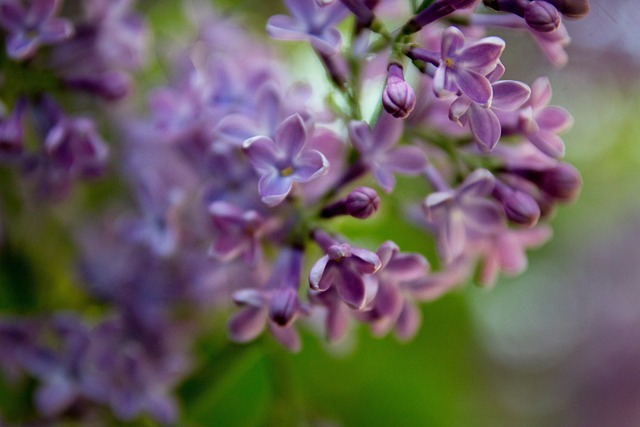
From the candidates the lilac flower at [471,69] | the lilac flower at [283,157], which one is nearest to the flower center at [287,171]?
the lilac flower at [283,157]

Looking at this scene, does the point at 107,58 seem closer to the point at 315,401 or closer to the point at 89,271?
the point at 89,271

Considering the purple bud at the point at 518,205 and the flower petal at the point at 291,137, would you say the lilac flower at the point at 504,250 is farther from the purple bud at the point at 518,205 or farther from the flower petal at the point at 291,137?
the flower petal at the point at 291,137

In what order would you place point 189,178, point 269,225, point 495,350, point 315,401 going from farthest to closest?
point 495,350
point 315,401
point 189,178
point 269,225

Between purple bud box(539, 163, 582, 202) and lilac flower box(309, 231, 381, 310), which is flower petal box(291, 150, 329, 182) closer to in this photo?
lilac flower box(309, 231, 381, 310)

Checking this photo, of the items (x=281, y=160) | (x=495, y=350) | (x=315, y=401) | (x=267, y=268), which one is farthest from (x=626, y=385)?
(x=281, y=160)

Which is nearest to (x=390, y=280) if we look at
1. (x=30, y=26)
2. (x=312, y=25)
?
(x=312, y=25)

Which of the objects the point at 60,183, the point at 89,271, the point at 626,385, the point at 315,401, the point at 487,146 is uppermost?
the point at 487,146

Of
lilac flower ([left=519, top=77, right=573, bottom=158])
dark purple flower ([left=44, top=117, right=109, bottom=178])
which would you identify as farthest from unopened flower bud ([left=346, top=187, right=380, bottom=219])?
dark purple flower ([left=44, top=117, right=109, bottom=178])

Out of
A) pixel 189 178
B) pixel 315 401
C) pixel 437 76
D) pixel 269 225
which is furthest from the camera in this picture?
pixel 315 401
